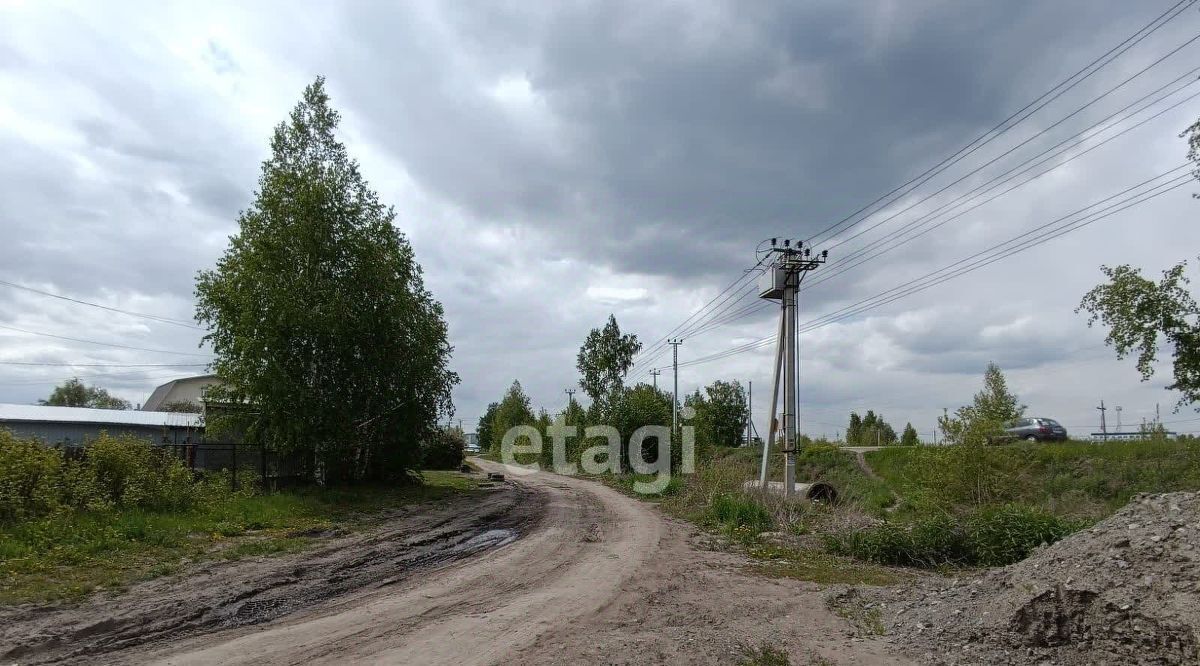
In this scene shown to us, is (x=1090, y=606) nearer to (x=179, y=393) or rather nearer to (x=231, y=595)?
(x=231, y=595)

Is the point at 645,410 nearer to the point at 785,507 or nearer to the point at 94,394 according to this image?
the point at 785,507

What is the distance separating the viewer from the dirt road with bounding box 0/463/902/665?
22.3 feet

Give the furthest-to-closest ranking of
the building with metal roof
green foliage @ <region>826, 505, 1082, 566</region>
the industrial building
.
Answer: the industrial building
the building with metal roof
green foliage @ <region>826, 505, 1082, 566</region>

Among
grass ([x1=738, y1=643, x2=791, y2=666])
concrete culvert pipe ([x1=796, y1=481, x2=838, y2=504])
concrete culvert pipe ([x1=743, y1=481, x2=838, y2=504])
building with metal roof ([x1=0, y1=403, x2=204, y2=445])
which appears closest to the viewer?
grass ([x1=738, y1=643, x2=791, y2=666])

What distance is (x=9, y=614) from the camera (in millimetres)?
7625

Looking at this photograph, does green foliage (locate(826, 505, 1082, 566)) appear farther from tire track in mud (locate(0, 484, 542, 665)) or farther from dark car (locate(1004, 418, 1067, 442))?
dark car (locate(1004, 418, 1067, 442))

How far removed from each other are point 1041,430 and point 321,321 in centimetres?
3580

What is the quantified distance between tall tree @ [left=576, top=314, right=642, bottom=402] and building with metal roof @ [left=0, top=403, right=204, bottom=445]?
24994mm

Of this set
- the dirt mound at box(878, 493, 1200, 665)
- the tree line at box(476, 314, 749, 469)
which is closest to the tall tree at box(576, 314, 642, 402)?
the tree line at box(476, 314, 749, 469)

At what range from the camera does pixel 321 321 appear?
822 inches

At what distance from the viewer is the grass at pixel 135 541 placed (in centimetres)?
934

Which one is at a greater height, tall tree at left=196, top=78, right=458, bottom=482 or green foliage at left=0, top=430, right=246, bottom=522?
tall tree at left=196, top=78, right=458, bottom=482

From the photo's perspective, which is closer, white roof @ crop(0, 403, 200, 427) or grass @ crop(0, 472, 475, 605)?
grass @ crop(0, 472, 475, 605)

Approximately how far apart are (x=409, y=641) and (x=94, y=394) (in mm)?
92896
